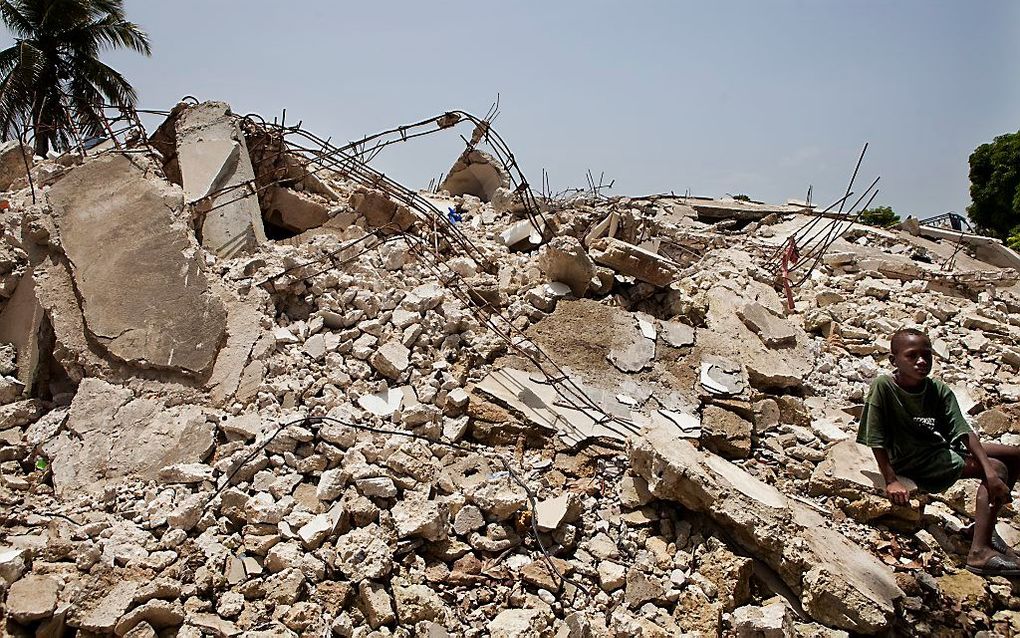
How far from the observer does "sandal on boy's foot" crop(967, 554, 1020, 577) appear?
3.15 metres

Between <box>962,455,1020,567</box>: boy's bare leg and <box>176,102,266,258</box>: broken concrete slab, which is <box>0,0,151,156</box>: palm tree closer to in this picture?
<box>176,102,266,258</box>: broken concrete slab

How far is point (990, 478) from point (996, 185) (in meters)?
18.4

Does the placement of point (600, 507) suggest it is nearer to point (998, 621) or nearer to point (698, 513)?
point (698, 513)

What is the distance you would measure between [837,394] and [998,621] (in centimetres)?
177

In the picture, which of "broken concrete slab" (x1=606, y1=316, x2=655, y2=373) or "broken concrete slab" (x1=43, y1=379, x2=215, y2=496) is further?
"broken concrete slab" (x1=606, y1=316, x2=655, y2=373)

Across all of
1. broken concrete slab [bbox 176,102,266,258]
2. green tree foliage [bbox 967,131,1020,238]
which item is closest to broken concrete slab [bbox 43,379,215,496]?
broken concrete slab [bbox 176,102,266,258]

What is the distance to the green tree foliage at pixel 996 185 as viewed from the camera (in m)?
17.5

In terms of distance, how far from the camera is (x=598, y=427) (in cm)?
390

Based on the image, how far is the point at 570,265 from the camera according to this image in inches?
195

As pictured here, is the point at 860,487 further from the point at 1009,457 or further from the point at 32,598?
the point at 32,598

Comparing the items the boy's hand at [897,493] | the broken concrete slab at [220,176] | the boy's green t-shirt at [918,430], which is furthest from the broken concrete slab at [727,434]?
the broken concrete slab at [220,176]

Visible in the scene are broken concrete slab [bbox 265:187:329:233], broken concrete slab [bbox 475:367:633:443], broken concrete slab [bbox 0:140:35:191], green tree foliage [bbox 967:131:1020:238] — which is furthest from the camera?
green tree foliage [bbox 967:131:1020:238]

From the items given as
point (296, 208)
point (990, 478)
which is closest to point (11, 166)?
point (296, 208)

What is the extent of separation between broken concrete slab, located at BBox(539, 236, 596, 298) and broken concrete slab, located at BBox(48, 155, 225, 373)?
7.59 ft
